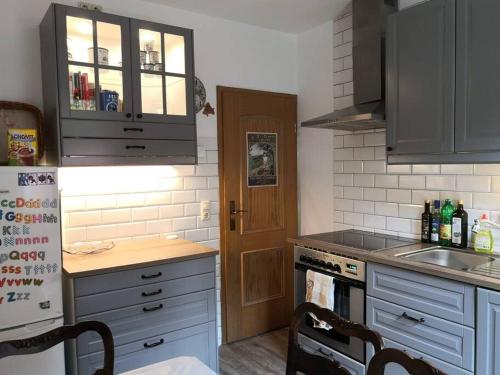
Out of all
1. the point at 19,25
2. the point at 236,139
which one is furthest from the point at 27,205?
the point at 236,139

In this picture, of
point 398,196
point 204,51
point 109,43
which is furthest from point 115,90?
point 398,196

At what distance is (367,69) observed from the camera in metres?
2.81

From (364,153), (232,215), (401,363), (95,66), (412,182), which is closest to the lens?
(401,363)

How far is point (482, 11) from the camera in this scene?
2049 mm

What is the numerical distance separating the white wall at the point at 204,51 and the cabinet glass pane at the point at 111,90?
1.41 feet

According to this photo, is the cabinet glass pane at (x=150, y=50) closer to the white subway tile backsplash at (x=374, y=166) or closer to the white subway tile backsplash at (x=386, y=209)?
the white subway tile backsplash at (x=374, y=166)

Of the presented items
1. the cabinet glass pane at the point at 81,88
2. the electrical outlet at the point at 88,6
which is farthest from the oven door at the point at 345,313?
the electrical outlet at the point at 88,6

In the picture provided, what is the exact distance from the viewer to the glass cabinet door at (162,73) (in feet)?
8.38

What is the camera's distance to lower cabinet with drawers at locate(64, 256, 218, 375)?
2.15 m

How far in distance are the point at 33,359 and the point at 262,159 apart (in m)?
2.16

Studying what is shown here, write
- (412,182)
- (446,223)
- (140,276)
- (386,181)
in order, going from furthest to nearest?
(386,181), (412,182), (446,223), (140,276)

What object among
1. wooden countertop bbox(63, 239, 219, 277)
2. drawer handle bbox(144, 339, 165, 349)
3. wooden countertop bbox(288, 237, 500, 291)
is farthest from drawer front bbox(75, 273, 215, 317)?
wooden countertop bbox(288, 237, 500, 291)

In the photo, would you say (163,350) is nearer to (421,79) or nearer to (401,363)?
(401,363)

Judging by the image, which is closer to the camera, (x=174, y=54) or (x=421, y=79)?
(x=421, y=79)
